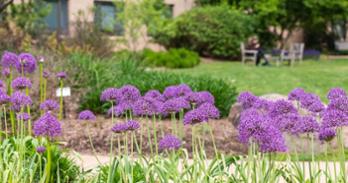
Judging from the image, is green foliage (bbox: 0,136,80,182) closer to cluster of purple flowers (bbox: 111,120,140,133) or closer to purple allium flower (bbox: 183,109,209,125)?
cluster of purple flowers (bbox: 111,120,140,133)

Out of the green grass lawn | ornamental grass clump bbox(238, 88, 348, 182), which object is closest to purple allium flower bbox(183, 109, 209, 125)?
ornamental grass clump bbox(238, 88, 348, 182)

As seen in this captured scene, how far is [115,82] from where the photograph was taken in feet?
34.7

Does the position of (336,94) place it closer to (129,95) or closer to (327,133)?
(327,133)

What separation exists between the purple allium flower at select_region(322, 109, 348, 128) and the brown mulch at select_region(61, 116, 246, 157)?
359cm

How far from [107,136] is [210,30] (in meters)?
20.9

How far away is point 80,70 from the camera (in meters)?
10.8

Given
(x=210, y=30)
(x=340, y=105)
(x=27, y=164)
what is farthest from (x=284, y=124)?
(x=210, y=30)

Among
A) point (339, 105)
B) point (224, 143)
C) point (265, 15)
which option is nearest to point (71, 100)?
point (224, 143)

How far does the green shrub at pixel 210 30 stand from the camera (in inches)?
1117

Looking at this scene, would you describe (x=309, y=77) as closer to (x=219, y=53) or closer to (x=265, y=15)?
(x=219, y=53)

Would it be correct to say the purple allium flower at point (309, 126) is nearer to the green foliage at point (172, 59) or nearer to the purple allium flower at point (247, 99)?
the purple allium flower at point (247, 99)

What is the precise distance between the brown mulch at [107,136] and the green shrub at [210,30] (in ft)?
63.4

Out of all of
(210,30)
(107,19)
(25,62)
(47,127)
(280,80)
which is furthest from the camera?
(210,30)

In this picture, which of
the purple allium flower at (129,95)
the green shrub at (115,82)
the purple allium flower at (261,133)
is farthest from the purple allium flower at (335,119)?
the green shrub at (115,82)
